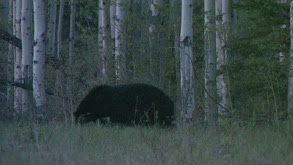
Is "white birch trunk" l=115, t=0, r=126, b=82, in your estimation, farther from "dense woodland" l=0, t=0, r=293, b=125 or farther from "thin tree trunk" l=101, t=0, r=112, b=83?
"thin tree trunk" l=101, t=0, r=112, b=83

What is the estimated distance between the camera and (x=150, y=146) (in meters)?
7.61

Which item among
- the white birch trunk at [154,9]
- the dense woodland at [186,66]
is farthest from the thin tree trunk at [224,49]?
the white birch trunk at [154,9]

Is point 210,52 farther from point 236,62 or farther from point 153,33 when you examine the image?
point 153,33

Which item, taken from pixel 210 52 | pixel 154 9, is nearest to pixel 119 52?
pixel 154 9

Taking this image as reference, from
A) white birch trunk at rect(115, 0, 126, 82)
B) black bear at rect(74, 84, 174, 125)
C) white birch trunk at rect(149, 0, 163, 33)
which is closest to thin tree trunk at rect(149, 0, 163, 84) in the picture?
white birch trunk at rect(149, 0, 163, 33)

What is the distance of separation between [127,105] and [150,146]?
4101mm

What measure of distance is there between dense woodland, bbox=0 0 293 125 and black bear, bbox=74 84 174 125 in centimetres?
47

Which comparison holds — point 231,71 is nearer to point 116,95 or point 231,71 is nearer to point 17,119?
point 116,95

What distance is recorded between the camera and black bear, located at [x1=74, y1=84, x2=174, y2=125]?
11.5 meters

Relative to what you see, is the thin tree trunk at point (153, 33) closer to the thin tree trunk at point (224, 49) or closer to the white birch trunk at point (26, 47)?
the thin tree trunk at point (224, 49)

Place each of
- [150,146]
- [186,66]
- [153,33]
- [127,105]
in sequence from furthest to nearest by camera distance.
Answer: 1. [153,33]
2. [186,66]
3. [127,105]
4. [150,146]

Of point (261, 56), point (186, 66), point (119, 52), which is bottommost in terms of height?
point (186, 66)

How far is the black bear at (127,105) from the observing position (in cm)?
1153

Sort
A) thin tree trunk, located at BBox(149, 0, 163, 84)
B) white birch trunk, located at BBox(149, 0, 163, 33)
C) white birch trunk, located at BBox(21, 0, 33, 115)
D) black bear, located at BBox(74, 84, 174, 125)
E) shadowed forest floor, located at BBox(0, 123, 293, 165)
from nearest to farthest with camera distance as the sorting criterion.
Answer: shadowed forest floor, located at BBox(0, 123, 293, 165)
black bear, located at BBox(74, 84, 174, 125)
white birch trunk, located at BBox(21, 0, 33, 115)
thin tree trunk, located at BBox(149, 0, 163, 84)
white birch trunk, located at BBox(149, 0, 163, 33)
